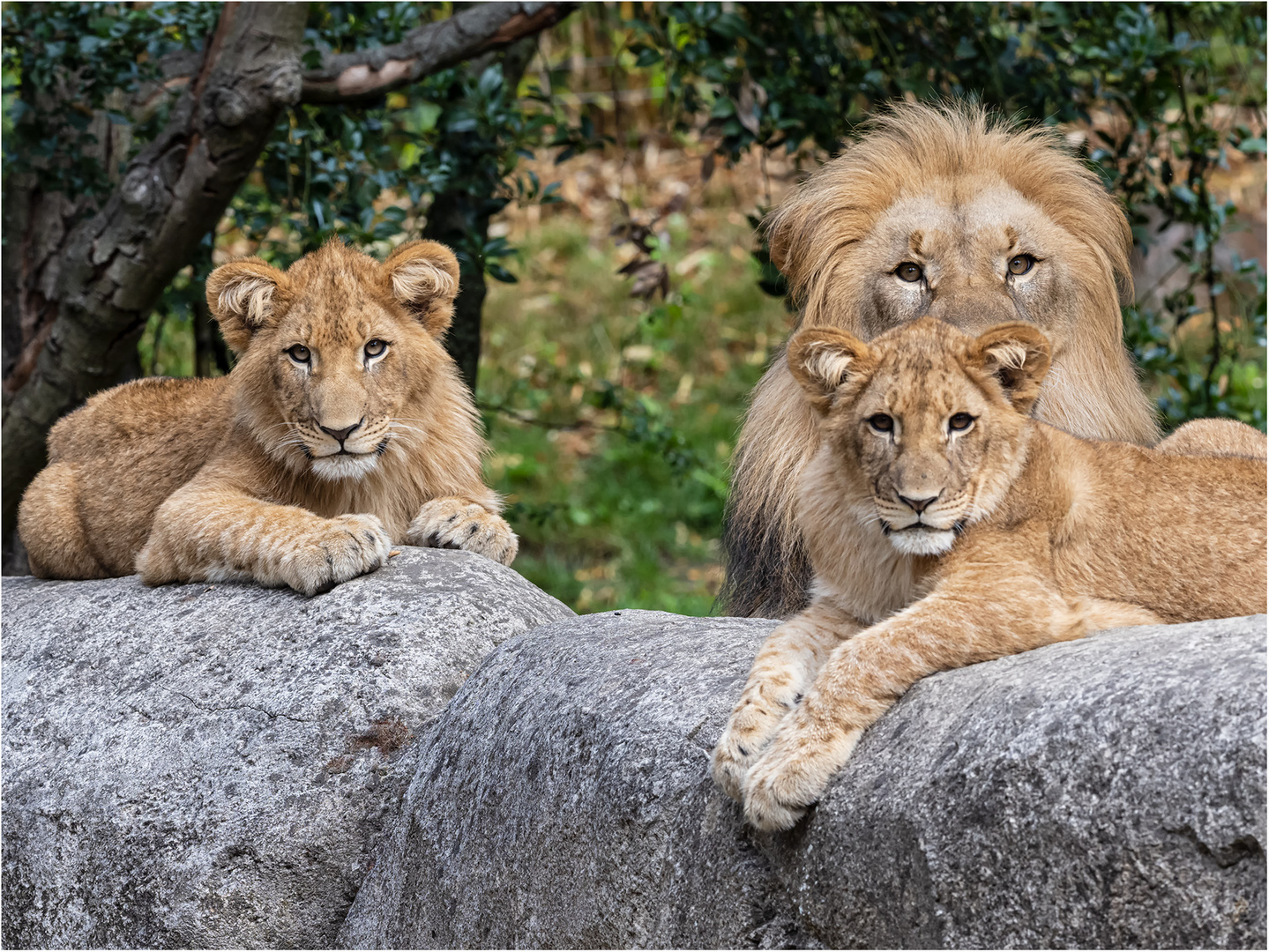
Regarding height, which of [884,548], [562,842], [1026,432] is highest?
[1026,432]

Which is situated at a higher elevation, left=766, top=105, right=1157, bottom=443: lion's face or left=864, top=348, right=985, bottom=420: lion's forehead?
left=766, top=105, right=1157, bottom=443: lion's face

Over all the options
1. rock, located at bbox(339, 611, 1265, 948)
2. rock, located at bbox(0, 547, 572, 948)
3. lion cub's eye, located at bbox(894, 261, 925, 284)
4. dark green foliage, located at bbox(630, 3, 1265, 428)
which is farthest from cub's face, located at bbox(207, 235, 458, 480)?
dark green foliage, located at bbox(630, 3, 1265, 428)

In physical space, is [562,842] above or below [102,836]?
above

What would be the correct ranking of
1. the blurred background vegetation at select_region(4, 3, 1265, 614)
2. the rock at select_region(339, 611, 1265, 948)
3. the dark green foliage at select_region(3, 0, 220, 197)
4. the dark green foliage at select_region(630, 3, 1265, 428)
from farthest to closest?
the dark green foliage at select_region(630, 3, 1265, 428)
the blurred background vegetation at select_region(4, 3, 1265, 614)
the dark green foliage at select_region(3, 0, 220, 197)
the rock at select_region(339, 611, 1265, 948)

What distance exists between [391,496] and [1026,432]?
7.37 feet

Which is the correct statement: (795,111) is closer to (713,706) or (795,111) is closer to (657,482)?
(713,706)

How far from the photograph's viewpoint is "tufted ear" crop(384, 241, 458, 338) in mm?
4438

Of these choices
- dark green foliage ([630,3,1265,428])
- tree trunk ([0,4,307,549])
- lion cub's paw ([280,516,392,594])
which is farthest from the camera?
dark green foliage ([630,3,1265,428])

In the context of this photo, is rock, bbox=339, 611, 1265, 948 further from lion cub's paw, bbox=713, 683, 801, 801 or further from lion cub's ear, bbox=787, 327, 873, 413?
lion cub's ear, bbox=787, 327, 873, 413

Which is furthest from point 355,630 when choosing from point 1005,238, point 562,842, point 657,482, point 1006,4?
point 657,482

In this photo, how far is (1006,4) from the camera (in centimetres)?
620

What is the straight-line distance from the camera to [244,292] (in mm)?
4367

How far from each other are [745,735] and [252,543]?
193cm

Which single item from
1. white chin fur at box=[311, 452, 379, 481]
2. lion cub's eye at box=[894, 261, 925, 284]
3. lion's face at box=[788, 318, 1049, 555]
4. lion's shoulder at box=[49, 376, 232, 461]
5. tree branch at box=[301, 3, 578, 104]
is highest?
tree branch at box=[301, 3, 578, 104]
